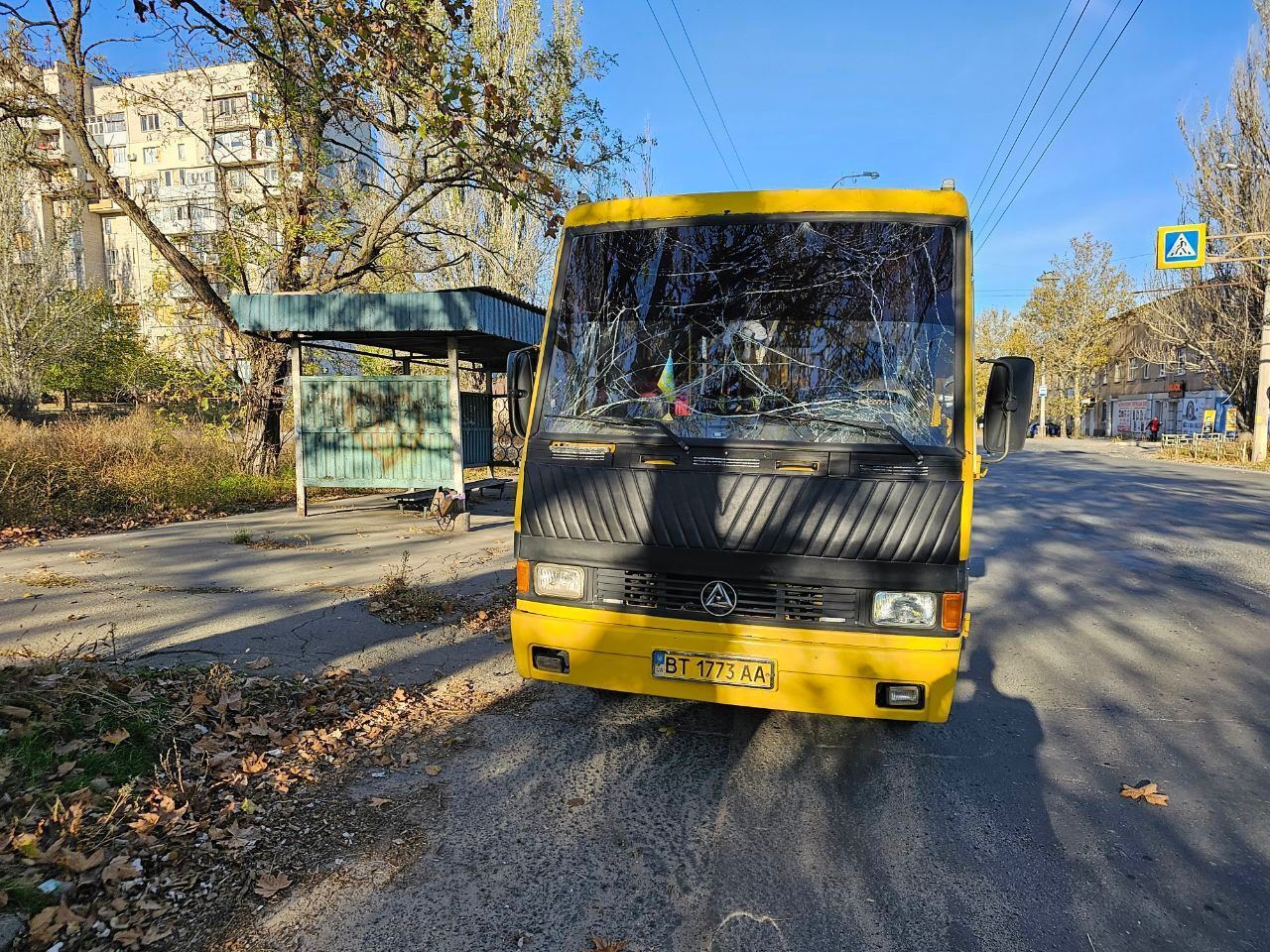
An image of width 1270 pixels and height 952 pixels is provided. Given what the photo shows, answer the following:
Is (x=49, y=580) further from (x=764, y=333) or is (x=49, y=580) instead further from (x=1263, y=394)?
(x=1263, y=394)

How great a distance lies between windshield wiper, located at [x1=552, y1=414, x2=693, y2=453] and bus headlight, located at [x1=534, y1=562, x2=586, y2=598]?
723 mm

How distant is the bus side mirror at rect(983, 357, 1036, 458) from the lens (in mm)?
3365

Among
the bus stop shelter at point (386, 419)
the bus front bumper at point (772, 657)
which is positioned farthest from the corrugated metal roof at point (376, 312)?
the bus front bumper at point (772, 657)

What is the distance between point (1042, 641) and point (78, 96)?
594 inches

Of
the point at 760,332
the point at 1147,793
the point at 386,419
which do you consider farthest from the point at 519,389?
the point at 386,419

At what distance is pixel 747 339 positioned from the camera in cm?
352

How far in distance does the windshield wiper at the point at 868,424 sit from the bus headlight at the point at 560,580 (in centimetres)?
117

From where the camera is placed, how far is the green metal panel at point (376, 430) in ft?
34.6

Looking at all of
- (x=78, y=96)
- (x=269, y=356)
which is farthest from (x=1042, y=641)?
(x=78, y=96)

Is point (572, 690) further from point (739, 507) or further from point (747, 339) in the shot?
point (747, 339)

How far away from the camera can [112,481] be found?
34.7 feet

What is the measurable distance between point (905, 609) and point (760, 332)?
4.81 feet

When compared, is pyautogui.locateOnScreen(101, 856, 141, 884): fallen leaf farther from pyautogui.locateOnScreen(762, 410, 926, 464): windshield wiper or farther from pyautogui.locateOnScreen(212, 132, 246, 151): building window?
pyautogui.locateOnScreen(212, 132, 246, 151): building window

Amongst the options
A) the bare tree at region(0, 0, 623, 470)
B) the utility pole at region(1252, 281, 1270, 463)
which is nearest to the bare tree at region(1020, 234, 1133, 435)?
the utility pole at region(1252, 281, 1270, 463)
